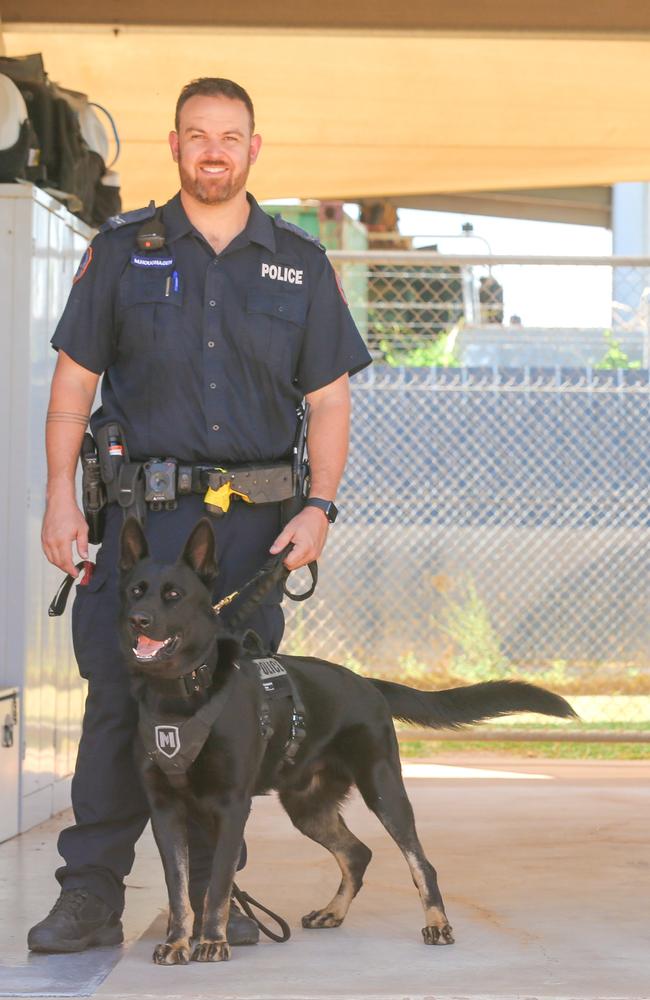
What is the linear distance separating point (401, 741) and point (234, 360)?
185 inches

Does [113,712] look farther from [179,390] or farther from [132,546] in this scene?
[179,390]

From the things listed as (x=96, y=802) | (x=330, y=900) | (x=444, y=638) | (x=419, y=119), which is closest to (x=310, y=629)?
(x=444, y=638)

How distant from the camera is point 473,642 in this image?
8.08 metres

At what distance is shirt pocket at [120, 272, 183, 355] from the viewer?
3.41m

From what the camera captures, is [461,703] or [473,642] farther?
[473,642]

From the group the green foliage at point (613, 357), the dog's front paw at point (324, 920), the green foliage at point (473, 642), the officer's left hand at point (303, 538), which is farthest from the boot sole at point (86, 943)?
the green foliage at point (613, 357)

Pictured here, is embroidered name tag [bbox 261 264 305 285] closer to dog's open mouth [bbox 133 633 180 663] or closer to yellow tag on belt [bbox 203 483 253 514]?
yellow tag on belt [bbox 203 483 253 514]

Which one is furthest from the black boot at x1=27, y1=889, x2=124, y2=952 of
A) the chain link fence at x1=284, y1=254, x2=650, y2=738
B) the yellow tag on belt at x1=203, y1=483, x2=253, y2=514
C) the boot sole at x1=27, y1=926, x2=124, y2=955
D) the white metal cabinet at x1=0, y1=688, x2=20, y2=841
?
the chain link fence at x1=284, y1=254, x2=650, y2=738

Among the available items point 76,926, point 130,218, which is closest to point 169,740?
point 76,926

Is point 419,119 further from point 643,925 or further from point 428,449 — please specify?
point 643,925

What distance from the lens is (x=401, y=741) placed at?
7.82 metres

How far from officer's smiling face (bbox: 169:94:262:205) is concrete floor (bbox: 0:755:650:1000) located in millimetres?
1720

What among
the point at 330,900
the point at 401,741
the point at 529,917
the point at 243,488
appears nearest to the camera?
the point at 243,488

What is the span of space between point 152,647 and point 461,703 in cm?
94
